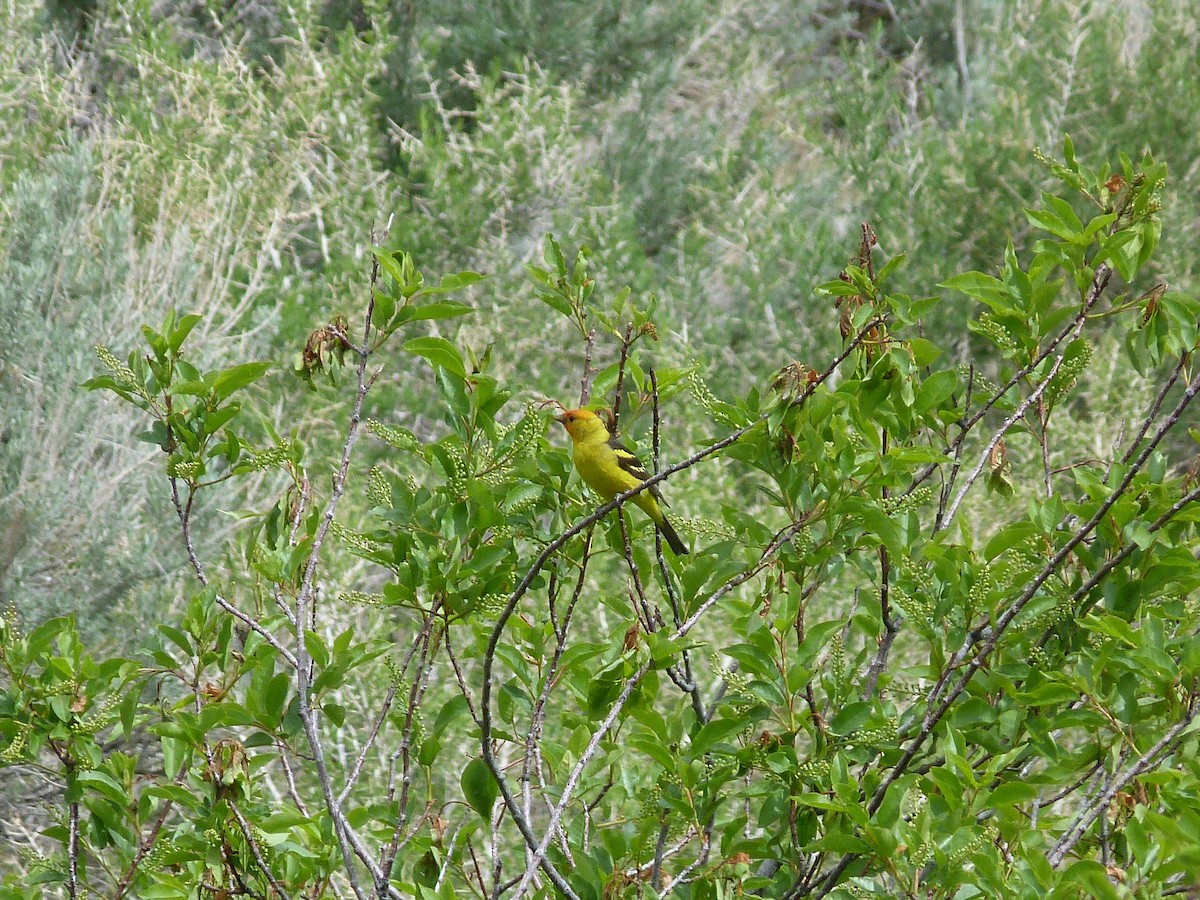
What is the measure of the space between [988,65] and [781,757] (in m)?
12.9

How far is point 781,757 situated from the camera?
2.21 metres

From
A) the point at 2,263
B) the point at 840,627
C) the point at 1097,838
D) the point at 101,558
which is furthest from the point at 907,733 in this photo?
the point at 2,263

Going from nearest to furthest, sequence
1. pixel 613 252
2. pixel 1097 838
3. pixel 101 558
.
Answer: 1. pixel 1097 838
2. pixel 101 558
3. pixel 613 252

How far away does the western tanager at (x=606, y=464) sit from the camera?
3.13 metres

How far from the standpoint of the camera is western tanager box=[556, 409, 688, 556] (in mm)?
3133

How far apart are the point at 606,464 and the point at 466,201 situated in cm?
750

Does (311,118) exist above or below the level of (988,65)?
above

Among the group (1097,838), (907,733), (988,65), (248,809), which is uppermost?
(248,809)

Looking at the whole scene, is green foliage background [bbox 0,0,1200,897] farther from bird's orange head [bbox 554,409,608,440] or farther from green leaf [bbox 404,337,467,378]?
green leaf [bbox 404,337,467,378]

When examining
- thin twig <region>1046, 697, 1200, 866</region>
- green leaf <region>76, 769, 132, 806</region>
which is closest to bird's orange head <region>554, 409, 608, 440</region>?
green leaf <region>76, 769, 132, 806</region>

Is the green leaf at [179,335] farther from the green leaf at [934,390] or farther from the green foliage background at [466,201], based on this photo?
the green foliage background at [466,201]

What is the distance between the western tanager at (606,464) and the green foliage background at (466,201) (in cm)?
291

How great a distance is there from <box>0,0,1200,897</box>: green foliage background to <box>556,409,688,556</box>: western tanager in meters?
2.91

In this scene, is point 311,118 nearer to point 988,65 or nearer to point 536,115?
point 536,115
